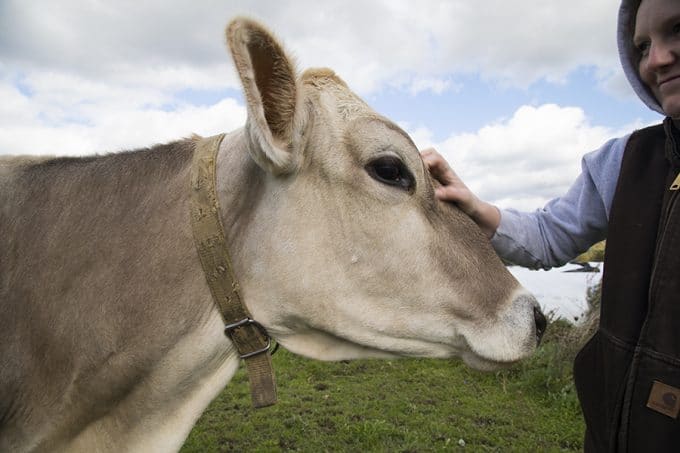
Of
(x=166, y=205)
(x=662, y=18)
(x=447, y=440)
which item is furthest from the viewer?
(x=447, y=440)

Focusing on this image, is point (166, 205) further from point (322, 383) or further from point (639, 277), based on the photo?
point (322, 383)

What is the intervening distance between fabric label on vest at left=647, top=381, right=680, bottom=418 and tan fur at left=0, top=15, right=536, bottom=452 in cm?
63

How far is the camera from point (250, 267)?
245cm

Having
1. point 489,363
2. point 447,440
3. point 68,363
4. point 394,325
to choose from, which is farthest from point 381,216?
point 447,440

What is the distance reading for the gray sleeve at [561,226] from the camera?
275cm

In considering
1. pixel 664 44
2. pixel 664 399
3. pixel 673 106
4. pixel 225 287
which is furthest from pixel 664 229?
pixel 225 287

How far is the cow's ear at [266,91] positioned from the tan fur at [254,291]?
1cm

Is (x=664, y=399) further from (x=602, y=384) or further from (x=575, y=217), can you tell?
(x=575, y=217)

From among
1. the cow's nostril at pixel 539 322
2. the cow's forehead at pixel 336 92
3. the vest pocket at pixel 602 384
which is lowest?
the vest pocket at pixel 602 384

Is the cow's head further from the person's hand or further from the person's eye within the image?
the person's eye

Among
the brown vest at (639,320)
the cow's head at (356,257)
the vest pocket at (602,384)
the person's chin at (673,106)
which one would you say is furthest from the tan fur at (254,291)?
the person's chin at (673,106)

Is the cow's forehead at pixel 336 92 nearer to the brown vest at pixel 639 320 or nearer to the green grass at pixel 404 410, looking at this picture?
the brown vest at pixel 639 320

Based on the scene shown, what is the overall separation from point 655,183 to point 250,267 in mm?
1882

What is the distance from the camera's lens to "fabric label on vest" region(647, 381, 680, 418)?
1.84 meters
